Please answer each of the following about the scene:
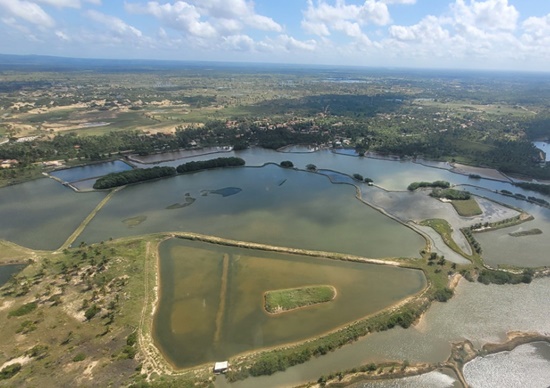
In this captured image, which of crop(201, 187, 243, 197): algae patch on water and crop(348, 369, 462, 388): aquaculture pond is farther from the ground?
crop(201, 187, 243, 197): algae patch on water

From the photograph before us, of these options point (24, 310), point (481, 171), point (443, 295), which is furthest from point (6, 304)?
point (481, 171)

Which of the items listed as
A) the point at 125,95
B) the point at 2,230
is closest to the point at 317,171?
the point at 2,230

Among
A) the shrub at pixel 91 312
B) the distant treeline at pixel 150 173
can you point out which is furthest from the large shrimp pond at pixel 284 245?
the shrub at pixel 91 312

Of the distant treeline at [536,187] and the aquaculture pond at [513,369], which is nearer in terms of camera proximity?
the aquaculture pond at [513,369]

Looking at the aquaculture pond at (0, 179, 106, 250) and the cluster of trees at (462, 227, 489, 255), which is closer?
the cluster of trees at (462, 227, 489, 255)

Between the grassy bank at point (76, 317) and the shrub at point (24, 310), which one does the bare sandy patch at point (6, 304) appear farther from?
the shrub at point (24, 310)

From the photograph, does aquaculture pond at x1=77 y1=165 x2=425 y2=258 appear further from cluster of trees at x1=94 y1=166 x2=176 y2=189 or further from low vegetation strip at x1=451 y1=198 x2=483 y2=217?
low vegetation strip at x1=451 y1=198 x2=483 y2=217

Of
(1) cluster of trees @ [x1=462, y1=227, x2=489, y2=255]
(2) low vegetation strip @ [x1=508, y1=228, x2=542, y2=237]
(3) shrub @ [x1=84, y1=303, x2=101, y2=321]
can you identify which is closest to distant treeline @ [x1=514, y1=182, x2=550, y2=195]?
(2) low vegetation strip @ [x1=508, y1=228, x2=542, y2=237]

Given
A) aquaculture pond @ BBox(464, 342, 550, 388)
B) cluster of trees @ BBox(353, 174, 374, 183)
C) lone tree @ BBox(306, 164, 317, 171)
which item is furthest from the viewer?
lone tree @ BBox(306, 164, 317, 171)
